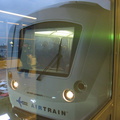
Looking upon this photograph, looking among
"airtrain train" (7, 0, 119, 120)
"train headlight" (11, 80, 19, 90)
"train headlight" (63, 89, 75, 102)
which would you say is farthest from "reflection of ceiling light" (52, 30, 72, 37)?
"train headlight" (11, 80, 19, 90)

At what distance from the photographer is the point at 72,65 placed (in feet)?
5.51

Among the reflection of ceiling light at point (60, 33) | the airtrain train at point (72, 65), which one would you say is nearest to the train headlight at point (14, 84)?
the airtrain train at point (72, 65)

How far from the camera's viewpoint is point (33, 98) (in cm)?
185

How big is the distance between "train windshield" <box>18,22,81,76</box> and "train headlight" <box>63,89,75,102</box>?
0.56 ft

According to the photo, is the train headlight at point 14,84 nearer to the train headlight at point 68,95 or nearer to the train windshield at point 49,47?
the train windshield at point 49,47

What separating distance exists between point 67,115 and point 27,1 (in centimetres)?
111

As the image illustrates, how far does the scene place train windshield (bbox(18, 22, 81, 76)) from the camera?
5.66ft

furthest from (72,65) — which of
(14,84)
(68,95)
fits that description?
(14,84)

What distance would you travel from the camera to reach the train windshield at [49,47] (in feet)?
5.66

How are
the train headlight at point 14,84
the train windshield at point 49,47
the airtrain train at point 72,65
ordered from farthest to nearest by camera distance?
the train headlight at point 14,84 < the train windshield at point 49,47 < the airtrain train at point 72,65

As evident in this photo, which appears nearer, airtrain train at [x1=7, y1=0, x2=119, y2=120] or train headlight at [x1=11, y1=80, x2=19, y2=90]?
airtrain train at [x1=7, y1=0, x2=119, y2=120]

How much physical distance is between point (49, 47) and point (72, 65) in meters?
0.34

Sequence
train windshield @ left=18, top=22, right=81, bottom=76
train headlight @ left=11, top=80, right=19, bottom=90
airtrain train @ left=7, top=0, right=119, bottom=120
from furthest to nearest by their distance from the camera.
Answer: train headlight @ left=11, top=80, right=19, bottom=90, train windshield @ left=18, top=22, right=81, bottom=76, airtrain train @ left=7, top=0, right=119, bottom=120

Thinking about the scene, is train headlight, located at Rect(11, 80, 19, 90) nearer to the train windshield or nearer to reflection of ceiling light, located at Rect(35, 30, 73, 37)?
the train windshield
